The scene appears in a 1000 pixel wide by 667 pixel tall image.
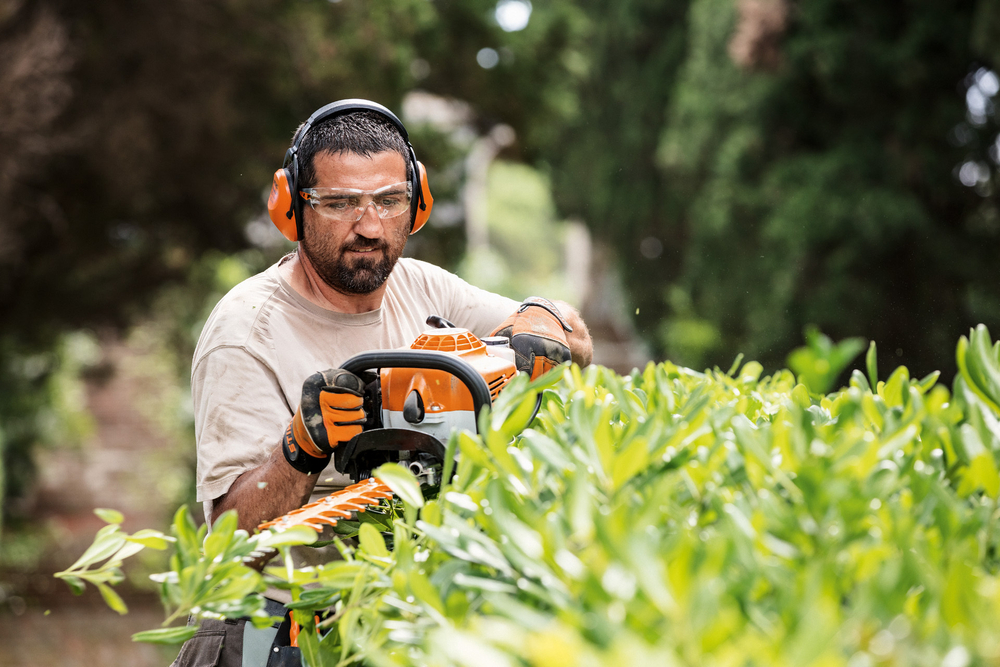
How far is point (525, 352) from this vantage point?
82.2 inches

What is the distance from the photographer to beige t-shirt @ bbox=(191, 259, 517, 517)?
2.02 metres

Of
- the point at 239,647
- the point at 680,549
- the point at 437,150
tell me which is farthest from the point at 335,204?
the point at 437,150

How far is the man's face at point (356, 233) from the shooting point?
7.35 ft

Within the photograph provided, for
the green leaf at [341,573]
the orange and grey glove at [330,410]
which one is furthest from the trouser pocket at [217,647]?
the green leaf at [341,573]

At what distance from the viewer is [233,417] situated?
6.68 feet

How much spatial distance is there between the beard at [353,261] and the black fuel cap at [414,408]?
28.3 inches

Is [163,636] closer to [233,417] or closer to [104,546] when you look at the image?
[104,546]

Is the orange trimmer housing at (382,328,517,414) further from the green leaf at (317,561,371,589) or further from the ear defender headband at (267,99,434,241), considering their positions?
the ear defender headband at (267,99,434,241)

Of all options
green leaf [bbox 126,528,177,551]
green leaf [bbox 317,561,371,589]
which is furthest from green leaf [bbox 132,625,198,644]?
green leaf [bbox 317,561,371,589]

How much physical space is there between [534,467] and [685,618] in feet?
1.35

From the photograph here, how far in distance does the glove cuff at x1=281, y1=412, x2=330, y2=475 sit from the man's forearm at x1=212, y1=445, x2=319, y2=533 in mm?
25

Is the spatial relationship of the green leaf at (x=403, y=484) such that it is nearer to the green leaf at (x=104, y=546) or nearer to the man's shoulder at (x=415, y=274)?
the green leaf at (x=104, y=546)

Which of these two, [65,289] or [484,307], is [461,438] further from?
[65,289]

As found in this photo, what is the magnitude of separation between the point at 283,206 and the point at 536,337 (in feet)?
2.57
